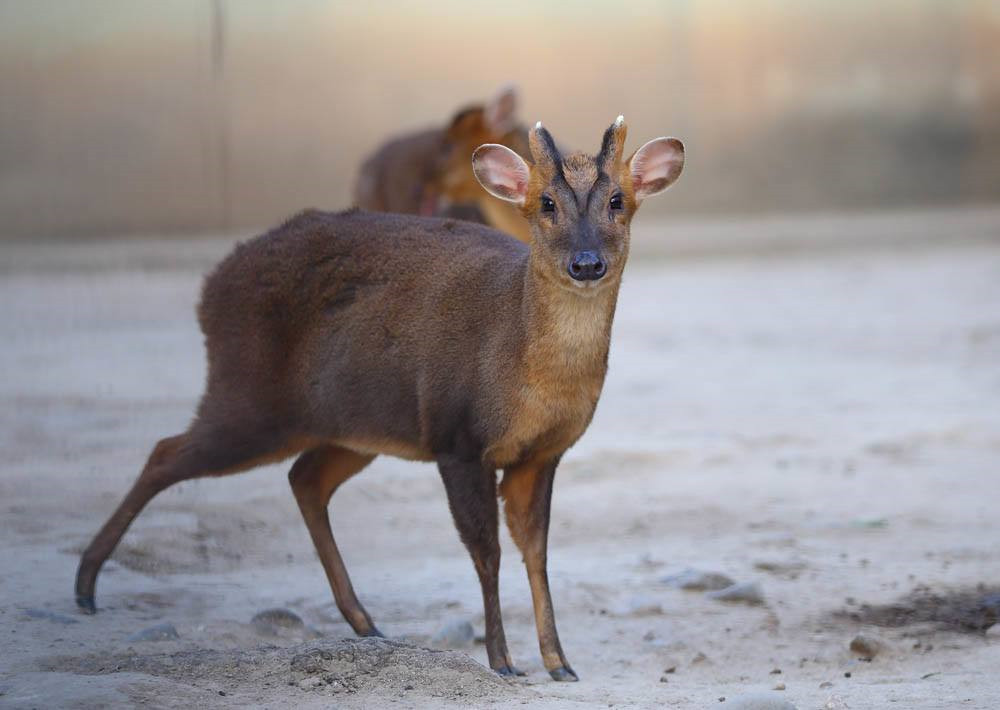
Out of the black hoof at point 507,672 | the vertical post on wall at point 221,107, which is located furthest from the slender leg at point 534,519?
the vertical post on wall at point 221,107

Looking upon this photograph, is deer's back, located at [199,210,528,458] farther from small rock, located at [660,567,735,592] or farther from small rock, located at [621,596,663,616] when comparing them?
small rock, located at [660,567,735,592]

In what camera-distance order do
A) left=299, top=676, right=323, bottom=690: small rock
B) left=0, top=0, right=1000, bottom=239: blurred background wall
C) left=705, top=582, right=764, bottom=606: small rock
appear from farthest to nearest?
left=0, top=0, right=1000, bottom=239: blurred background wall, left=705, top=582, right=764, bottom=606: small rock, left=299, top=676, right=323, bottom=690: small rock

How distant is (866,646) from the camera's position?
574cm

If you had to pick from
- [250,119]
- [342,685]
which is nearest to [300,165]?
[250,119]

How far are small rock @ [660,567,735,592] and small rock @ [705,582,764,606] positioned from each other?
0.14 m

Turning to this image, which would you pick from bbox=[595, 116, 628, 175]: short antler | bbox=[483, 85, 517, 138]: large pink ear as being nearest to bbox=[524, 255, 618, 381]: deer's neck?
bbox=[595, 116, 628, 175]: short antler

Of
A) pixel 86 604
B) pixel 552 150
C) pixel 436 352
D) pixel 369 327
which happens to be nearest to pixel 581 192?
pixel 552 150

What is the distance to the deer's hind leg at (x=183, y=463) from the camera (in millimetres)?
6008

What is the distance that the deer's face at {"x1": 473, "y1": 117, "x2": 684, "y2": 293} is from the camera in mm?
5270

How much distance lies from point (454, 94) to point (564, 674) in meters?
11.7

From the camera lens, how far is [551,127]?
1695 cm

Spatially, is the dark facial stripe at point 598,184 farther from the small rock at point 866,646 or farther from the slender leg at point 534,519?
the small rock at point 866,646

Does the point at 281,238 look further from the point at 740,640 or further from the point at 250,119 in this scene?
the point at 250,119

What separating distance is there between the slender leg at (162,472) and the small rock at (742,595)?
1.92m
